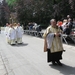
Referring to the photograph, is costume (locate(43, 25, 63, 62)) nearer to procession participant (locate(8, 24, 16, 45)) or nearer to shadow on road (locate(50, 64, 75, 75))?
shadow on road (locate(50, 64, 75, 75))

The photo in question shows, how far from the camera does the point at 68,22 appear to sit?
617 inches

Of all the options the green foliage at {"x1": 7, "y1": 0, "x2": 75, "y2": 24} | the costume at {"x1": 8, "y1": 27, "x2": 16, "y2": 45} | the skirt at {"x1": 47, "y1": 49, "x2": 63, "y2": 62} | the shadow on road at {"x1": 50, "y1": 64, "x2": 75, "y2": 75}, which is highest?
the green foliage at {"x1": 7, "y1": 0, "x2": 75, "y2": 24}

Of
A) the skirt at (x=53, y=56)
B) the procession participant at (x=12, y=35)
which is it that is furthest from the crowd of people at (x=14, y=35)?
the skirt at (x=53, y=56)

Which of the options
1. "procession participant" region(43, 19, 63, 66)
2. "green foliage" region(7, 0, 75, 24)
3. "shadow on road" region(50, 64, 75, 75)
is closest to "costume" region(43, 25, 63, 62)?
"procession participant" region(43, 19, 63, 66)

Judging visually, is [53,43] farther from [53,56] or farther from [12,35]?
[12,35]

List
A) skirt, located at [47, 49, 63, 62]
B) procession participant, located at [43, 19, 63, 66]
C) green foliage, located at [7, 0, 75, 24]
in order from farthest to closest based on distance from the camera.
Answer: green foliage, located at [7, 0, 75, 24]
skirt, located at [47, 49, 63, 62]
procession participant, located at [43, 19, 63, 66]

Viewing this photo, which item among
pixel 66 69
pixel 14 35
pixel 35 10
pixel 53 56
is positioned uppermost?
pixel 35 10

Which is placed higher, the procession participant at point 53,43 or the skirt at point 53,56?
the procession participant at point 53,43

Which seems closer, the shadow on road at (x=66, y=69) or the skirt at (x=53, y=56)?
the shadow on road at (x=66, y=69)

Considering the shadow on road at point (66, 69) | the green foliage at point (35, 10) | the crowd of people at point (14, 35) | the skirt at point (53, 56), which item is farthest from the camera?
the green foliage at point (35, 10)

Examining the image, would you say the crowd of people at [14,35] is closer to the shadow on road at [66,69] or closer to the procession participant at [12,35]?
the procession participant at [12,35]

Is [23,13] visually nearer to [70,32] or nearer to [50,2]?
[50,2]

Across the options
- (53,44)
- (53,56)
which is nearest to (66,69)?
(53,56)

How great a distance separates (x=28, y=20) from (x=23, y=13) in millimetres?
1895
